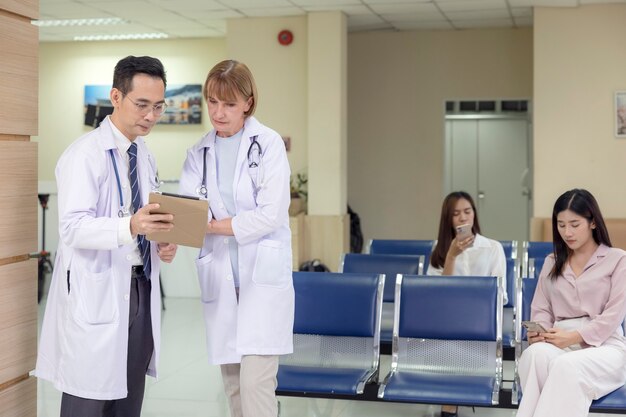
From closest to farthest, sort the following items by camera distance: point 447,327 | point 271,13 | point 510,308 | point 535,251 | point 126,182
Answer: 1. point 126,182
2. point 447,327
3. point 510,308
4. point 535,251
5. point 271,13

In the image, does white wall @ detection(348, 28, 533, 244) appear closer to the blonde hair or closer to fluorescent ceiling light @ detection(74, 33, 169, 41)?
fluorescent ceiling light @ detection(74, 33, 169, 41)

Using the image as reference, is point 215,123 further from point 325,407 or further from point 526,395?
point 325,407

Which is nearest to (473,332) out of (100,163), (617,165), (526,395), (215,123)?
(526,395)

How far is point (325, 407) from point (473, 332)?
1428 mm

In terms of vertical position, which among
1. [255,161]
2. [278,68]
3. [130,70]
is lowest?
[255,161]

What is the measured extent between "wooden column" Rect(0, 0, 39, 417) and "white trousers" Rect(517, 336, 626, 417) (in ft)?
6.95

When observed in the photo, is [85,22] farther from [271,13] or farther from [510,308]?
[510,308]

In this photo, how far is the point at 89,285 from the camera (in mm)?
2803

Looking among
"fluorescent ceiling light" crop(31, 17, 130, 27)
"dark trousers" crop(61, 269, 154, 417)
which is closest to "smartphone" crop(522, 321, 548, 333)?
"dark trousers" crop(61, 269, 154, 417)

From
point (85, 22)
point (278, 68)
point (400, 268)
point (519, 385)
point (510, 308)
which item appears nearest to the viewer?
point (519, 385)

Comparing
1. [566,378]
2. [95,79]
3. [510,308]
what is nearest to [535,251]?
[510,308]

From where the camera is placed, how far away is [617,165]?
10586 mm

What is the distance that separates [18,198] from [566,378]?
7.92ft

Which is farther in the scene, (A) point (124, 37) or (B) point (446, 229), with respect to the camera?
(A) point (124, 37)
